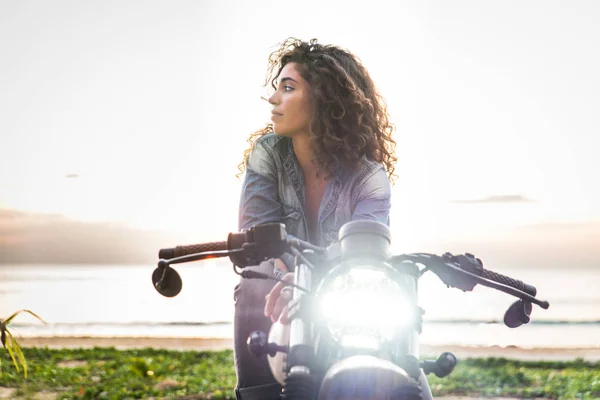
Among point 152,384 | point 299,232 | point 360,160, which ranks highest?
point 360,160

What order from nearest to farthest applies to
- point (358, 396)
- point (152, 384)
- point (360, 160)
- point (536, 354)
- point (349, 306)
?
point (358, 396), point (349, 306), point (360, 160), point (152, 384), point (536, 354)

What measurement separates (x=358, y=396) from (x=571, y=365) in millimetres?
9079

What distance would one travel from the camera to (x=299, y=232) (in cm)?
302

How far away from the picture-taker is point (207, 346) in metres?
11.9

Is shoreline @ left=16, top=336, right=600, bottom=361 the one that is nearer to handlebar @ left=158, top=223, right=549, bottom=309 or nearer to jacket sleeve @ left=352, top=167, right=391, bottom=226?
jacket sleeve @ left=352, top=167, right=391, bottom=226

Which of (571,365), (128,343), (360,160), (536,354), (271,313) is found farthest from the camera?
(128,343)

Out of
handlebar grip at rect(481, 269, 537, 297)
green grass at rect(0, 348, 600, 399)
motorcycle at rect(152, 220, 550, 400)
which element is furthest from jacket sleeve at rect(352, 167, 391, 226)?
green grass at rect(0, 348, 600, 399)

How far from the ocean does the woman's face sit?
7.97 m

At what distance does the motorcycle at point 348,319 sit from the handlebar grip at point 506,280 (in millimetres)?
243

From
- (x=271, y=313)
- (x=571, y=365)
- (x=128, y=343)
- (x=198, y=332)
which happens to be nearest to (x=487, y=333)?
(x=571, y=365)

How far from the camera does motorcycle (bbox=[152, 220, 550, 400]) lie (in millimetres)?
1494

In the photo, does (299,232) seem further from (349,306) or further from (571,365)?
(571,365)

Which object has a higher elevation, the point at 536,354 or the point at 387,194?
the point at 387,194

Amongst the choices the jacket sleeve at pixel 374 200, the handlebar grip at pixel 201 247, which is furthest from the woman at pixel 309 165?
the handlebar grip at pixel 201 247
